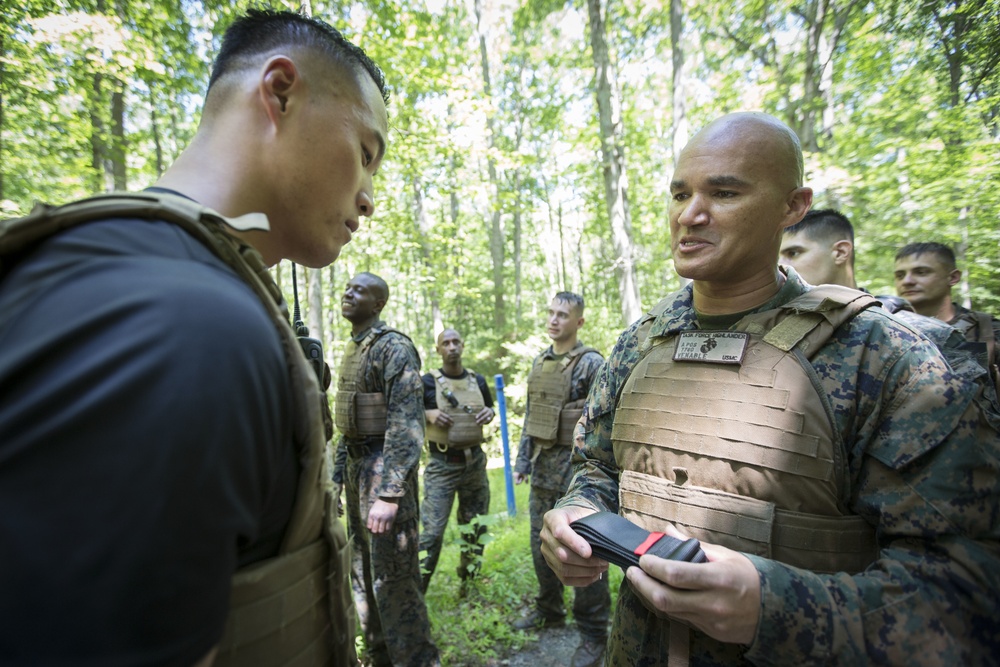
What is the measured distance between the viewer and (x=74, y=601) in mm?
501

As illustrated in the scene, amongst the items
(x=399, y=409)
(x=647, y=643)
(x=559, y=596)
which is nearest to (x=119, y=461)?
(x=647, y=643)

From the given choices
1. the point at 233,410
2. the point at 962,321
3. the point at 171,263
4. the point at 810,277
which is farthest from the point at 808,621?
the point at 962,321

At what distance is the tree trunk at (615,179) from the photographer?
768 centimetres

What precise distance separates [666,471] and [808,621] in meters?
0.52

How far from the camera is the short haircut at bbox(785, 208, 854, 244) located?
3.34m

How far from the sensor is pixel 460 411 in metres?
5.20

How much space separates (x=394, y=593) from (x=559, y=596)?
Answer: 161cm

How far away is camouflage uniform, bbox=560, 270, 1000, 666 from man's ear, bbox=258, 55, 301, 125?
5.12 ft

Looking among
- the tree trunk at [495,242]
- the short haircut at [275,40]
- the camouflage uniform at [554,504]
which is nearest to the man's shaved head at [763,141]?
the short haircut at [275,40]

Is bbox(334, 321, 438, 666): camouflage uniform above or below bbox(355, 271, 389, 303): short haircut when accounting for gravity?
below

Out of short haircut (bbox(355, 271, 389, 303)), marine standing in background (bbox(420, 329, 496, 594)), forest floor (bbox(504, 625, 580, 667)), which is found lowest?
forest floor (bbox(504, 625, 580, 667))

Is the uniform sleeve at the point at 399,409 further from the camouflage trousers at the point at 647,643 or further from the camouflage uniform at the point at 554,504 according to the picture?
the camouflage trousers at the point at 647,643

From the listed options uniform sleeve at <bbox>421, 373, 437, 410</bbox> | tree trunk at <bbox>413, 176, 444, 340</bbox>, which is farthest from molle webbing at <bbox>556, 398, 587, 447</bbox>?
tree trunk at <bbox>413, 176, 444, 340</bbox>

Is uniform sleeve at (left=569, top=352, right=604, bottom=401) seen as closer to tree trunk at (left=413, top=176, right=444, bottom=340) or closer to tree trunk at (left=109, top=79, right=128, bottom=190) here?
tree trunk at (left=413, top=176, right=444, bottom=340)
